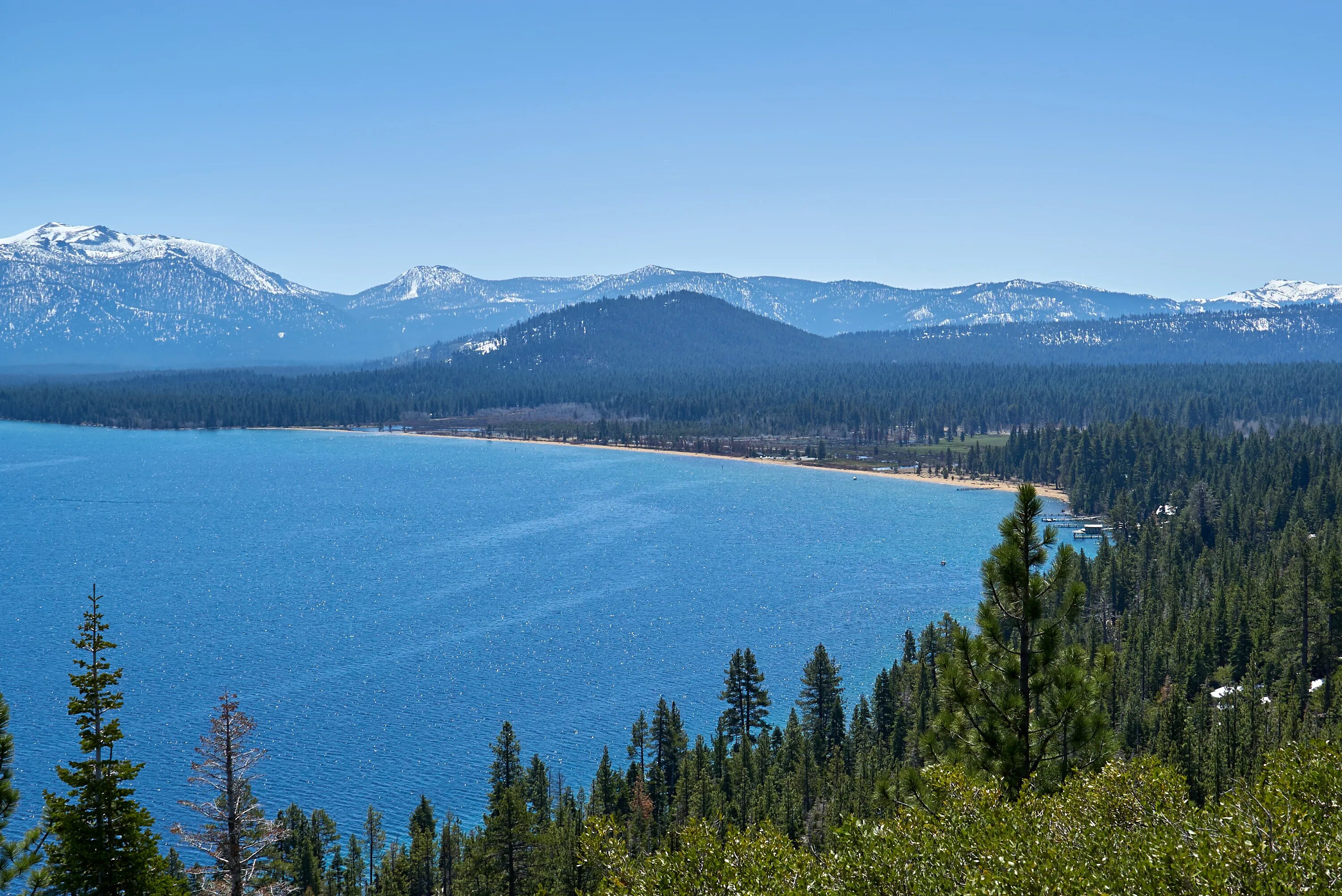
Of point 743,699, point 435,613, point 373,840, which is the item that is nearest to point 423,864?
point 373,840

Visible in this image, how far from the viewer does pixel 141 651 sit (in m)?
92.8

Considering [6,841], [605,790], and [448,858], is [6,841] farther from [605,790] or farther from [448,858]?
[605,790]

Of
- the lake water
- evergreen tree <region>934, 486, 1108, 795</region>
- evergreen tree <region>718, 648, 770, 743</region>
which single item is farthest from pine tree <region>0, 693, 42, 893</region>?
evergreen tree <region>718, 648, 770, 743</region>

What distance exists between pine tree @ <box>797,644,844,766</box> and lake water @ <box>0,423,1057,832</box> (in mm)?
6114

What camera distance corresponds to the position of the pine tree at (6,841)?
21.9 m

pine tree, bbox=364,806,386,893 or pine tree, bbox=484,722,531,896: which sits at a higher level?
pine tree, bbox=484,722,531,896

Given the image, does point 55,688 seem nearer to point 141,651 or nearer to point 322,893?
point 141,651

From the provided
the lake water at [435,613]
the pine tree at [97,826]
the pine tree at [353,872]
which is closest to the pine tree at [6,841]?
the pine tree at [97,826]

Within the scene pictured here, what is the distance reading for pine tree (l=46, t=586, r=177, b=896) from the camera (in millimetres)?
23531

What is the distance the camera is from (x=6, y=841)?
74.1 feet

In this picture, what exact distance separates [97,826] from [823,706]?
2123 inches

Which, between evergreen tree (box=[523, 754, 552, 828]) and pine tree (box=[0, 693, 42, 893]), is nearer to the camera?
pine tree (box=[0, 693, 42, 893])

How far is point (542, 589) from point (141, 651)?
128 ft

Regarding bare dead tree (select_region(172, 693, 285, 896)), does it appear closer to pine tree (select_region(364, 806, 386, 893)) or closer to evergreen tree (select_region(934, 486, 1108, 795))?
evergreen tree (select_region(934, 486, 1108, 795))
